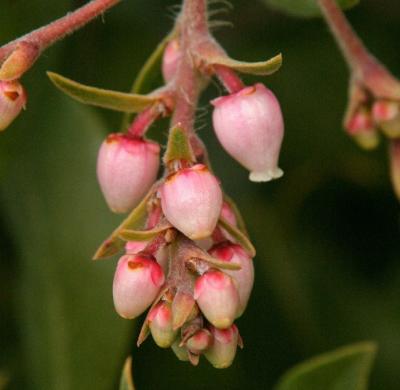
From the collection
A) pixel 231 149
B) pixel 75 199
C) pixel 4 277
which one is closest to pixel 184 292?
pixel 231 149

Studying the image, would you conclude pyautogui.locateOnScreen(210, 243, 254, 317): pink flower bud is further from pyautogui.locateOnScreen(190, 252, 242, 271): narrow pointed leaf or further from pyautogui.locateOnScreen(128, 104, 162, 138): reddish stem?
pyautogui.locateOnScreen(128, 104, 162, 138): reddish stem

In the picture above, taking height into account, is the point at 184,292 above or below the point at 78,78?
above

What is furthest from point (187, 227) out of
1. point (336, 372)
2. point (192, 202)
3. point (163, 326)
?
point (336, 372)

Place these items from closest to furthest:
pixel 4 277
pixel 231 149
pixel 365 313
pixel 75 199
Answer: pixel 231 149 < pixel 75 199 < pixel 4 277 < pixel 365 313

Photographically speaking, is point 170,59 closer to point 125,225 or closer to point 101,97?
point 101,97

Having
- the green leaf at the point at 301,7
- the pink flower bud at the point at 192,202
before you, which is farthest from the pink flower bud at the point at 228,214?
the green leaf at the point at 301,7

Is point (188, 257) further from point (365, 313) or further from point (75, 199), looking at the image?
point (365, 313)

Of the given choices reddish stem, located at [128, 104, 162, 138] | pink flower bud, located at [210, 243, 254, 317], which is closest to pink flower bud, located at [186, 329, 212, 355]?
pink flower bud, located at [210, 243, 254, 317]
